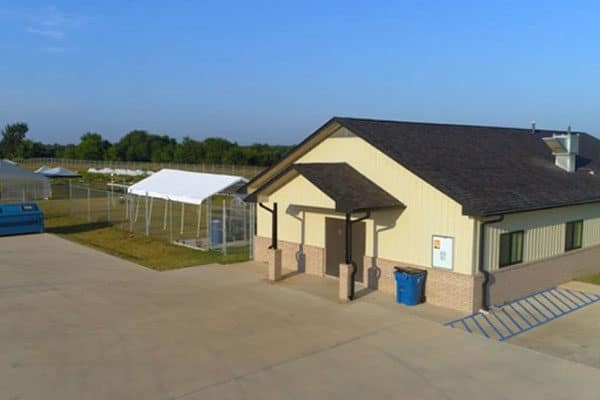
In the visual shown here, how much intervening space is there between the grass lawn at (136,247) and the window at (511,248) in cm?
934

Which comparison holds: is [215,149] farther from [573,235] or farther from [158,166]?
[573,235]

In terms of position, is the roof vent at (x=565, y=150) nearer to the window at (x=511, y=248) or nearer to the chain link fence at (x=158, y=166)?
the window at (x=511, y=248)

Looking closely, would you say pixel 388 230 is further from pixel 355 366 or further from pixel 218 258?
pixel 218 258

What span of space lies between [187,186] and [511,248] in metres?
14.6

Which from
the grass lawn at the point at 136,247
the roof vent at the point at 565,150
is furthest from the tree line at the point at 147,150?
the roof vent at the point at 565,150

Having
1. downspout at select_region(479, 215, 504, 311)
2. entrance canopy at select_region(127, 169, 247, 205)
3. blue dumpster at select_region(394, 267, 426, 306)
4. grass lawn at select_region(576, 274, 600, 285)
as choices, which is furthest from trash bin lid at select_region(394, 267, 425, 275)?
entrance canopy at select_region(127, 169, 247, 205)

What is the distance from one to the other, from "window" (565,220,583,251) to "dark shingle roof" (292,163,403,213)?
592 cm

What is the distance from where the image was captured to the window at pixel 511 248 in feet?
45.6

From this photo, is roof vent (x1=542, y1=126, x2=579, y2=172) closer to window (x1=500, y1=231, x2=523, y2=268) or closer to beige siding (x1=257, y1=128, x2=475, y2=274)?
window (x1=500, y1=231, x2=523, y2=268)

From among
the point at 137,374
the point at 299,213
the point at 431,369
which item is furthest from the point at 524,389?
the point at 299,213

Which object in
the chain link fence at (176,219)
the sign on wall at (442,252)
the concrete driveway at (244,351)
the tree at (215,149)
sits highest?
the tree at (215,149)

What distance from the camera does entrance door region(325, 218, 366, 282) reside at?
15.6 m

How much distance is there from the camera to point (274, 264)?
16078 millimetres

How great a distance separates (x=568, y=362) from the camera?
393 inches
